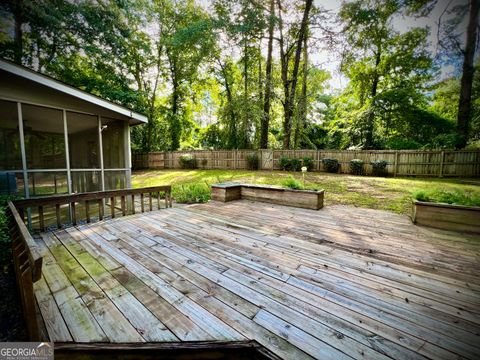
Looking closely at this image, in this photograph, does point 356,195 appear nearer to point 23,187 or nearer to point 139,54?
point 23,187

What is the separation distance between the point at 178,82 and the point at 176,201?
58.1ft

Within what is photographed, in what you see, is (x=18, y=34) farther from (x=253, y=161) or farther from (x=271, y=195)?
(x=271, y=195)

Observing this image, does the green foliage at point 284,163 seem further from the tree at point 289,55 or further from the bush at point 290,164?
the tree at point 289,55

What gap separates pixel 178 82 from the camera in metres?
19.8

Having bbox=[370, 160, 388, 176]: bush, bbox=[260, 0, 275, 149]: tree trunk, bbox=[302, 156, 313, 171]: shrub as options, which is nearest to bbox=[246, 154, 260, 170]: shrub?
bbox=[260, 0, 275, 149]: tree trunk

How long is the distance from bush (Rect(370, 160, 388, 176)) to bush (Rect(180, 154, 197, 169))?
40.3ft

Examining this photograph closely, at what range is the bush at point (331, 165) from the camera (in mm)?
12148

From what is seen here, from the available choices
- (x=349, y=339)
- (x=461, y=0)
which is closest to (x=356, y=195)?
(x=461, y=0)

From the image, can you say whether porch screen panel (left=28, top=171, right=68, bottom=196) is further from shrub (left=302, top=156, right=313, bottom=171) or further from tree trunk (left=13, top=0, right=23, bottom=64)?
shrub (left=302, top=156, right=313, bottom=171)

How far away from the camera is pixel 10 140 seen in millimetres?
4258

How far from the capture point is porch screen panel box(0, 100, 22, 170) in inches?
163

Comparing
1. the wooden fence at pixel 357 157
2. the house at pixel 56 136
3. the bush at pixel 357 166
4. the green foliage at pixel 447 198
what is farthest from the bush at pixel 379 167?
the house at pixel 56 136

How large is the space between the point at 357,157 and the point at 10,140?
14.2 meters

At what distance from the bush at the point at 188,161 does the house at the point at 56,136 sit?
31.6 feet
